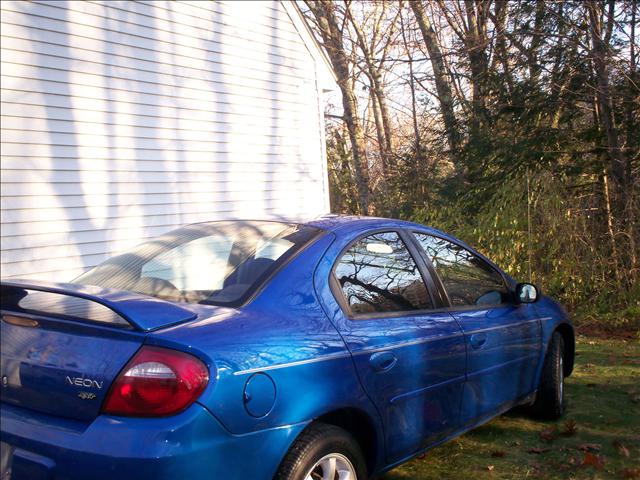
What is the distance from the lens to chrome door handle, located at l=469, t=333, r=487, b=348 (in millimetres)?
3578

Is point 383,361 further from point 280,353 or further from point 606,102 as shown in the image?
point 606,102

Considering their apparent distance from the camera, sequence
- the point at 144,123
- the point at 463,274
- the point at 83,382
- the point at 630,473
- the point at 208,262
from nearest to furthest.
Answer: the point at 83,382 < the point at 208,262 < the point at 630,473 < the point at 463,274 < the point at 144,123

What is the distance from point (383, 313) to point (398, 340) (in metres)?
0.16

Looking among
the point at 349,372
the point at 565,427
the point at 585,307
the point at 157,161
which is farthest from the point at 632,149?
the point at 349,372

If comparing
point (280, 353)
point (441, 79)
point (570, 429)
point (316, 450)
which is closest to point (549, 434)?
point (570, 429)

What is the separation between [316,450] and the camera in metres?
2.57

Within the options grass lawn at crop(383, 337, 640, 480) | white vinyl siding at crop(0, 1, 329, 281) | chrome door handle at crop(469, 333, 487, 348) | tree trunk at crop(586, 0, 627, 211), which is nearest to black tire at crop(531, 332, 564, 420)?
grass lawn at crop(383, 337, 640, 480)

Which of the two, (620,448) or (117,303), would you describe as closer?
(117,303)

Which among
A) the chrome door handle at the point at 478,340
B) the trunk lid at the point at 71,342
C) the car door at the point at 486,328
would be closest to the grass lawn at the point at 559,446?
the car door at the point at 486,328

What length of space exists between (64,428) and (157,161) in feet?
22.6

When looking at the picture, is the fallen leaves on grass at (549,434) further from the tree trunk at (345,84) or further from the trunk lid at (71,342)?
the tree trunk at (345,84)

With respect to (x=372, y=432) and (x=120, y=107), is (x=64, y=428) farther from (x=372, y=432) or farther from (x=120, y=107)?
(x=120, y=107)

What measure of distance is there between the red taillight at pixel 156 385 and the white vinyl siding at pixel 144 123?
3.58 metres

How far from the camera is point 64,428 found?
2.35 meters
